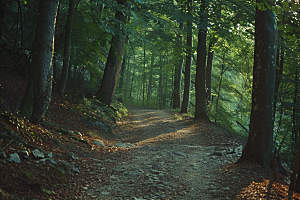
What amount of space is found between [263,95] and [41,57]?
5.55 metres

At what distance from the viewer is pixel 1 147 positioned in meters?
4.55

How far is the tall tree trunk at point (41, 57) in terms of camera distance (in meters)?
6.75

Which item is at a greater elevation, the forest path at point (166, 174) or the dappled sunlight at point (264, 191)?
the dappled sunlight at point (264, 191)

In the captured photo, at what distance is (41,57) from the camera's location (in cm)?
677

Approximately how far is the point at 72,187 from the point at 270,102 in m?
4.80

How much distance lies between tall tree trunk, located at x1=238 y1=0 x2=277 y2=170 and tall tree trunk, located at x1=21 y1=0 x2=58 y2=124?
523 centimetres

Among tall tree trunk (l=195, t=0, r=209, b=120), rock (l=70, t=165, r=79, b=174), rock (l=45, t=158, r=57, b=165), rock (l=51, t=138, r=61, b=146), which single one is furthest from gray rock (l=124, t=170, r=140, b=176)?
tall tree trunk (l=195, t=0, r=209, b=120)

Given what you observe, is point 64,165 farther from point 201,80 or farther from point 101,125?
point 201,80

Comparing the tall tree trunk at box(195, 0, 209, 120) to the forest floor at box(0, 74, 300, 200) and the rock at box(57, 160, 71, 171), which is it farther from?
the rock at box(57, 160, 71, 171)

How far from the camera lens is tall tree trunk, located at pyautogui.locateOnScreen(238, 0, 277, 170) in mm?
6336

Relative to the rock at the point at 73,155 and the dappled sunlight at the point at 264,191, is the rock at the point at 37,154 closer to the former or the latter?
the rock at the point at 73,155

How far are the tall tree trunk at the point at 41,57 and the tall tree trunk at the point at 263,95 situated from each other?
523 centimetres

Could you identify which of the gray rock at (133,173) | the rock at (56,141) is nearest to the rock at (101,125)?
the rock at (56,141)

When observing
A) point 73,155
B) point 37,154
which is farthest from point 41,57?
point 37,154
